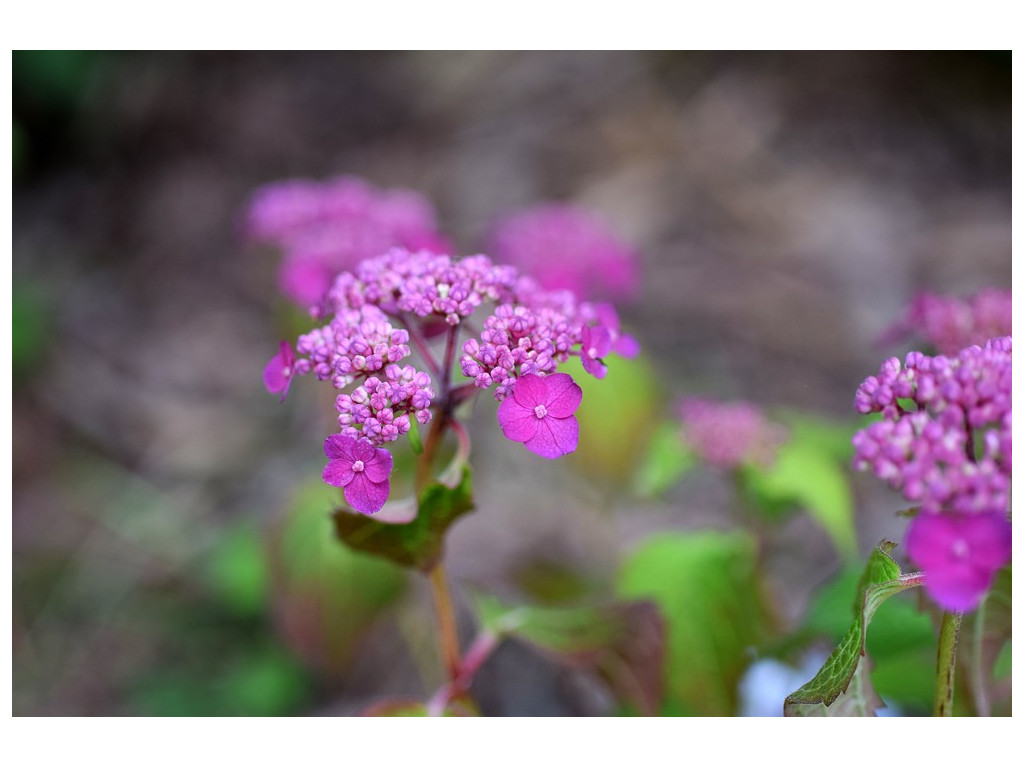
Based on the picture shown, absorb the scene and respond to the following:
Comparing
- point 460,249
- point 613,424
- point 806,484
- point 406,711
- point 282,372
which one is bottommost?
point 406,711

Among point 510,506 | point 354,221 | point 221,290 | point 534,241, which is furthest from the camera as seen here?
point 221,290

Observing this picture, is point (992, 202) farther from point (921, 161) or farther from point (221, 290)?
point (221, 290)

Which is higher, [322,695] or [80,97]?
[80,97]

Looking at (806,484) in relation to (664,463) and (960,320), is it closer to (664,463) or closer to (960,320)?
(664,463)

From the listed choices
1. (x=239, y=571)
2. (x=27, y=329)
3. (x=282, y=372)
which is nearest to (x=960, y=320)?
(x=282, y=372)

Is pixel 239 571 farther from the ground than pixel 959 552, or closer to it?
closer to it

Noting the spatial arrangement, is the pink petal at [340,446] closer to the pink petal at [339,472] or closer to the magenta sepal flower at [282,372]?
the pink petal at [339,472]

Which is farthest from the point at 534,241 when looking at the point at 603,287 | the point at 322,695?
the point at 322,695
